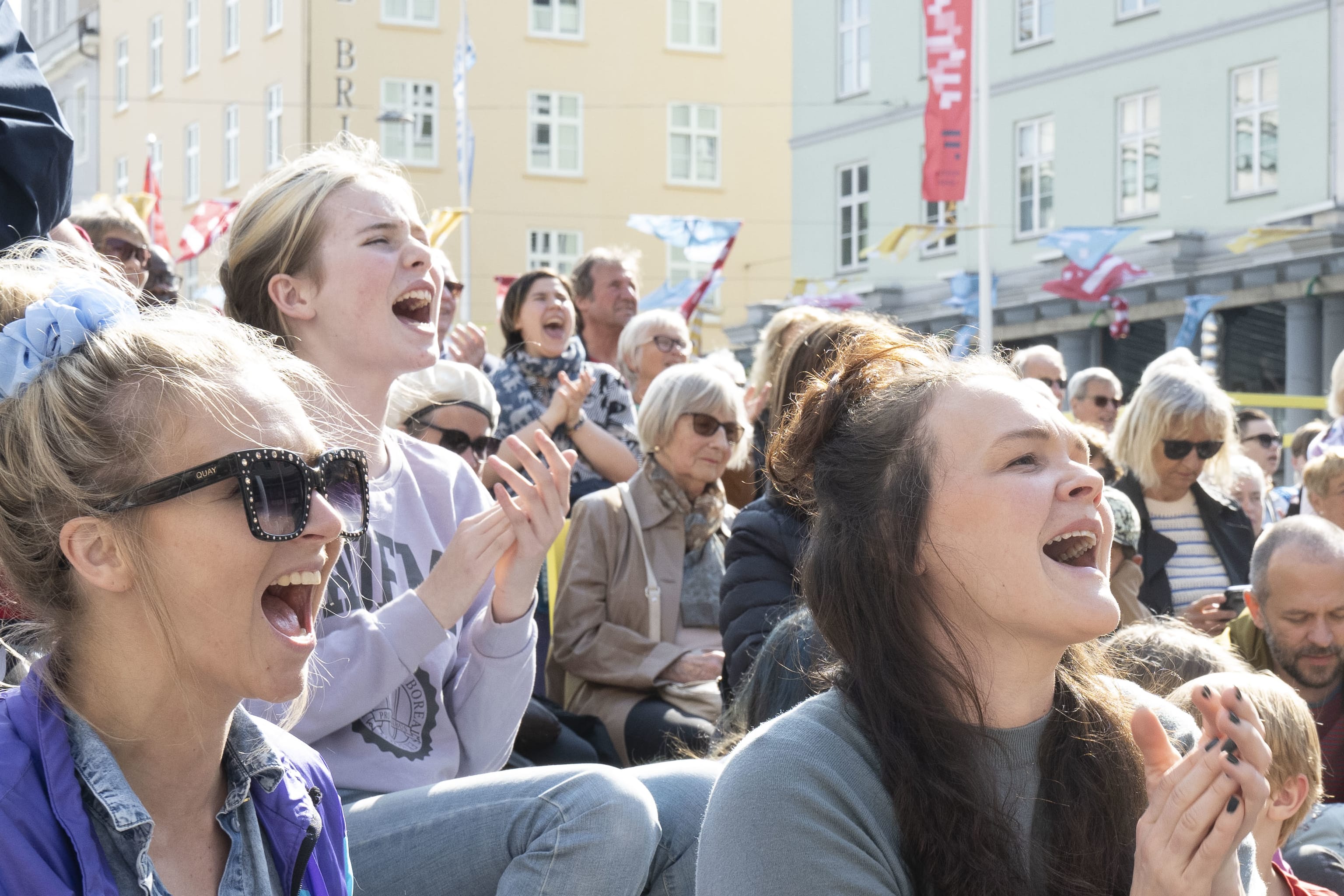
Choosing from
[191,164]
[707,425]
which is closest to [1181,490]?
[707,425]

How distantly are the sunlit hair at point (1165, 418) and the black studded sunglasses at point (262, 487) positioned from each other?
449cm

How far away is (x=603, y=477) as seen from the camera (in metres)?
6.05

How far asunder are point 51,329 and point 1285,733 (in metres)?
2.70

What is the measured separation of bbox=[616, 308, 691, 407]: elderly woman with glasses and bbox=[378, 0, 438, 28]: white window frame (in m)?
27.0

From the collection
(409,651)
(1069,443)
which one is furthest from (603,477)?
(1069,443)

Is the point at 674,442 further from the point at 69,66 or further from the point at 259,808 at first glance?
the point at 69,66

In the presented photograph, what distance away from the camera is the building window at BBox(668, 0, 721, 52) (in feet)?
112

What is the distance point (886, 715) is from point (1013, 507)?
1.24 feet

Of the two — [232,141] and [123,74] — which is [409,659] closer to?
[232,141]

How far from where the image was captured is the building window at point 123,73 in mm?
38406

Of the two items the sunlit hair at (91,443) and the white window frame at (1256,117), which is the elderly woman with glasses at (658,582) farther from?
the white window frame at (1256,117)

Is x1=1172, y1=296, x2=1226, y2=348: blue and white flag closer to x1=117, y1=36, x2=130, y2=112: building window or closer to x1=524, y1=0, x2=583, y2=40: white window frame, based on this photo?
x1=524, y1=0, x2=583, y2=40: white window frame

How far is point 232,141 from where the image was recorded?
33.6 m

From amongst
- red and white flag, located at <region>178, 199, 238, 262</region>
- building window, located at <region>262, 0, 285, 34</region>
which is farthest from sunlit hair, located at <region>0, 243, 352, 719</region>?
building window, located at <region>262, 0, 285, 34</region>
